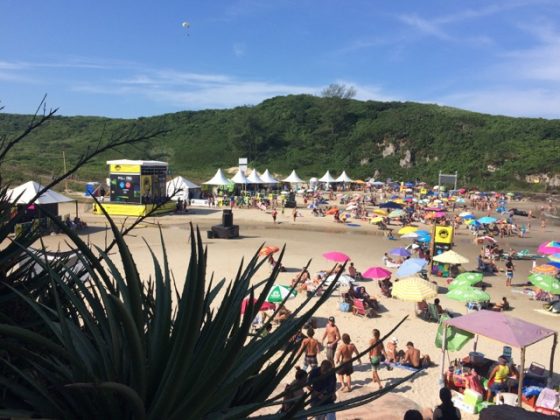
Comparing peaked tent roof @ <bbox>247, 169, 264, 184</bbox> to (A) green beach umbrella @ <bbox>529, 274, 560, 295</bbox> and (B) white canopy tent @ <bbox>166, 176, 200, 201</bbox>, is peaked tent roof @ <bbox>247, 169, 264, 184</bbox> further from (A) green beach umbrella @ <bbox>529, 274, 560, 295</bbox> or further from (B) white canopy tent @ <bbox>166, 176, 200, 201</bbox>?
(A) green beach umbrella @ <bbox>529, 274, 560, 295</bbox>

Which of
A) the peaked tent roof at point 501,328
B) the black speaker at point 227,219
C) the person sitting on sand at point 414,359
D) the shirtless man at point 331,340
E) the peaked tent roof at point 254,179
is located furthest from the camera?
the peaked tent roof at point 254,179

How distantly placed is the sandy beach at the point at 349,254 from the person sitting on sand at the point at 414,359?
175 millimetres

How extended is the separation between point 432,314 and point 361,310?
1.88 m

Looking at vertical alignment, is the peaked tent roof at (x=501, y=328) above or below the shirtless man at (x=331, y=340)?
above

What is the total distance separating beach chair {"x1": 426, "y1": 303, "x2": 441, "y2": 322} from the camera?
1219 centimetres

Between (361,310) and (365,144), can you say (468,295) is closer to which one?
(361,310)

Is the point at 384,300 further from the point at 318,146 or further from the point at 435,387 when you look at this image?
the point at 318,146

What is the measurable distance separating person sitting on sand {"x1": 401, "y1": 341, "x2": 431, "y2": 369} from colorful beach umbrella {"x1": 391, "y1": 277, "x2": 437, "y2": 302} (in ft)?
6.59

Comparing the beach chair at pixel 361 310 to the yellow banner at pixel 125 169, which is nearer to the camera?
the beach chair at pixel 361 310

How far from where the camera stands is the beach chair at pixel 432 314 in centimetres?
1219

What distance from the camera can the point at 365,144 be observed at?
79.5 m

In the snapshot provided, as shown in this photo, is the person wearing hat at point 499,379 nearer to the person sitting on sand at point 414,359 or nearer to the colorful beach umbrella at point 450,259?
the person sitting on sand at point 414,359

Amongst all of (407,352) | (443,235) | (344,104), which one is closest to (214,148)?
(344,104)

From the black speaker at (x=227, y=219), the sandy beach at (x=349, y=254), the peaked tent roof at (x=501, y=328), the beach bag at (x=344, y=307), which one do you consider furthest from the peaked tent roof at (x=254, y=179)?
the peaked tent roof at (x=501, y=328)
